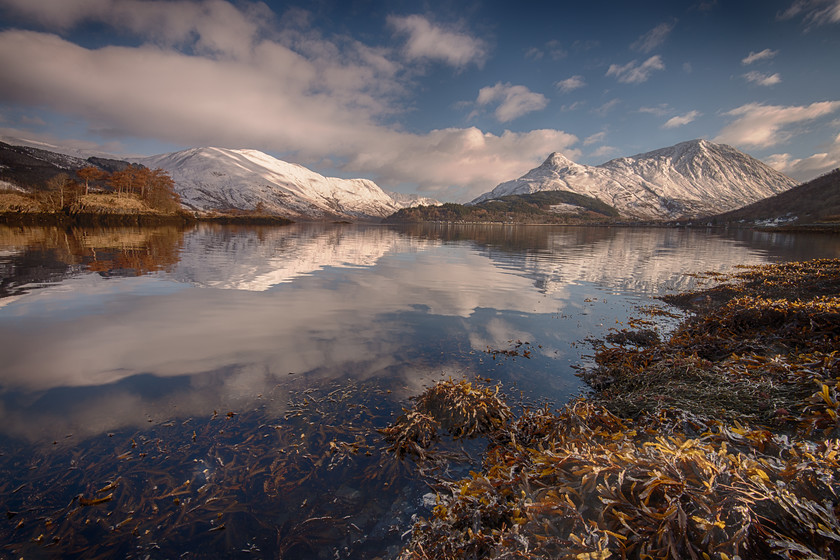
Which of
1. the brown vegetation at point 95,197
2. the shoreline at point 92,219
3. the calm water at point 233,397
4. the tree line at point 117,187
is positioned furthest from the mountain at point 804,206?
the tree line at point 117,187

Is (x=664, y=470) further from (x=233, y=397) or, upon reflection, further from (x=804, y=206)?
(x=804, y=206)

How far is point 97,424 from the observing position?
5645 mm

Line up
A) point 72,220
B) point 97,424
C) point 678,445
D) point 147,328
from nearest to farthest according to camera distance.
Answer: point 678,445, point 97,424, point 147,328, point 72,220

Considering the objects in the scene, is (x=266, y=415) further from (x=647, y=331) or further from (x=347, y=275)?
(x=347, y=275)

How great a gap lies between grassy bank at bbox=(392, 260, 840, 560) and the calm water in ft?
3.28

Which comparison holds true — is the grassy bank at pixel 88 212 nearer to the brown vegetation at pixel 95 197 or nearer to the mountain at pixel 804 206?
the brown vegetation at pixel 95 197

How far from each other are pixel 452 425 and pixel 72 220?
85687mm

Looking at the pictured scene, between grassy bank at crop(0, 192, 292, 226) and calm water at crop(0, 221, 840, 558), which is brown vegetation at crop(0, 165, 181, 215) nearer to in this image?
grassy bank at crop(0, 192, 292, 226)

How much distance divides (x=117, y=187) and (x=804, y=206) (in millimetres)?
239483

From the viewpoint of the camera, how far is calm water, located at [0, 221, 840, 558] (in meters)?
4.09

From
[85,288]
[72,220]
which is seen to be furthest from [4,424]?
[72,220]

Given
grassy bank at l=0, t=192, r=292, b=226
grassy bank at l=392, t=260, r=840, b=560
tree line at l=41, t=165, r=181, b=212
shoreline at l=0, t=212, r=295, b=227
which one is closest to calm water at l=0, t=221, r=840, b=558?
grassy bank at l=392, t=260, r=840, b=560

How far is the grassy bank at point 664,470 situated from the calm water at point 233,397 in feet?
3.28

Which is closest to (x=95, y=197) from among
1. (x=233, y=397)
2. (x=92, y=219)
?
(x=92, y=219)
